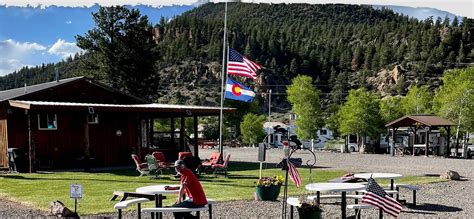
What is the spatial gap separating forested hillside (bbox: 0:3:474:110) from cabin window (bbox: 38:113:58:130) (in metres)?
74.1

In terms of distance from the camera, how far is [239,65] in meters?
19.5

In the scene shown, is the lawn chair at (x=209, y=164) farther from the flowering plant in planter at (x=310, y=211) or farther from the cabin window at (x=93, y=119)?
the flowering plant in planter at (x=310, y=211)

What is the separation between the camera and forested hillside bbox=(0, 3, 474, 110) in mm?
108812

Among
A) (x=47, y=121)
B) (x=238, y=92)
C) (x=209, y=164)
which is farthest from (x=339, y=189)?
(x=47, y=121)

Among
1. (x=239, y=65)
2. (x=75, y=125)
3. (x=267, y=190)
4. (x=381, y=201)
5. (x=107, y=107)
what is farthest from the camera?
(x=75, y=125)

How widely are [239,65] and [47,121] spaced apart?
816 cm

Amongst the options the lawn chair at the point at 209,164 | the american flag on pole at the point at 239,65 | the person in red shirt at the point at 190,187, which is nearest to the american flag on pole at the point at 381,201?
the person in red shirt at the point at 190,187

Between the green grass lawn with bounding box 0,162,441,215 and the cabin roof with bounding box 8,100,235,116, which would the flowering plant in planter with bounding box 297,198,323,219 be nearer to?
the green grass lawn with bounding box 0,162,441,215

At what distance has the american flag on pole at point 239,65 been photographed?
758 inches

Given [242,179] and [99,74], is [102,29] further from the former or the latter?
[242,179]

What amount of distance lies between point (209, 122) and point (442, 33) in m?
66.5

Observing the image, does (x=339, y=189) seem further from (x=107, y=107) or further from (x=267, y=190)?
(x=107, y=107)

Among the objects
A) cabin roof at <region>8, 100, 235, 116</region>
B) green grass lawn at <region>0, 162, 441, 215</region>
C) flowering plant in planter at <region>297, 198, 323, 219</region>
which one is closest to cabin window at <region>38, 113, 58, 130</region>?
cabin roof at <region>8, 100, 235, 116</region>

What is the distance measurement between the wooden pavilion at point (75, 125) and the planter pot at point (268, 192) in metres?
9.63
